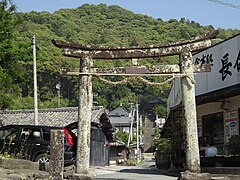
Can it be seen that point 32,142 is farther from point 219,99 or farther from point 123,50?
point 219,99

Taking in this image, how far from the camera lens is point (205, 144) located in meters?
18.2

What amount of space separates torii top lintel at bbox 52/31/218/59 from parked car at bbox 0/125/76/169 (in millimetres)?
4187

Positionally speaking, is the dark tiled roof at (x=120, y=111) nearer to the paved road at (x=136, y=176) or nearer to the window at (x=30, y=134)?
the paved road at (x=136, y=176)

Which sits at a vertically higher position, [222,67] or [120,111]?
[120,111]

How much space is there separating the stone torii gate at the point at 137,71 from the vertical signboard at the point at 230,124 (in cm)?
523

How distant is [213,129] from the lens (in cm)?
1759

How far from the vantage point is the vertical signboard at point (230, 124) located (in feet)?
51.2

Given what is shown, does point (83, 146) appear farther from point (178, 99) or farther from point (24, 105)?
point (24, 105)

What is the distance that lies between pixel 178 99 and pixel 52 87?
48756 mm

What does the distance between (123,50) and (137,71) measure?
0.77 meters

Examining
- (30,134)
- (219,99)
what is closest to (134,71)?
(219,99)

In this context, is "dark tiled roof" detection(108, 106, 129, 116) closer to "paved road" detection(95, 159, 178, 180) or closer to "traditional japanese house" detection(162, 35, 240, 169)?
"paved road" detection(95, 159, 178, 180)

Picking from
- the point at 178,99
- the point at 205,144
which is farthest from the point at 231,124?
the point at 178,99

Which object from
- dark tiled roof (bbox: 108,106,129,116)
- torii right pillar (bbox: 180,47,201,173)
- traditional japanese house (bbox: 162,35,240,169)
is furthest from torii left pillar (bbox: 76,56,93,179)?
dark tiled roof (bbox: 108,106,129,116)
